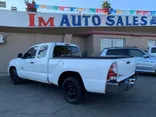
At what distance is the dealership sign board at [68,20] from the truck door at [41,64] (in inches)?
253

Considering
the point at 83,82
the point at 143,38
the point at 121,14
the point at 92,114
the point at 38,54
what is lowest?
the point at 92,114

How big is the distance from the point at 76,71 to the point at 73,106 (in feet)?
3.41

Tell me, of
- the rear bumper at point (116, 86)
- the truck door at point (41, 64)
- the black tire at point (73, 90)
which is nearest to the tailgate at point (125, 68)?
the rear bumper at point (116, 86)

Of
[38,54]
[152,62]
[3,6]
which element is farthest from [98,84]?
[3,6]

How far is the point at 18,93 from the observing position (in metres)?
7.94

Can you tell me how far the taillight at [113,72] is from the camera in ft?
17.7

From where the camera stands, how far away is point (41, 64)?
753 cm

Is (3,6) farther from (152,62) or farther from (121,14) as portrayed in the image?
(152,62)

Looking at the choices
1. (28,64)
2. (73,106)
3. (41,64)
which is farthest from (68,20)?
(73,106)

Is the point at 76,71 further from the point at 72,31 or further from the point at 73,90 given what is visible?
the point at 72,31

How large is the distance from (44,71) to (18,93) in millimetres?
1489

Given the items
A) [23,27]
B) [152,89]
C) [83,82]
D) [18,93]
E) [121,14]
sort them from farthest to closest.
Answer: [121,14], [23,27], [152,89], [18,93], [83,82]

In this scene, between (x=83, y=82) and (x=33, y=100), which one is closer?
(x=83, y=82)

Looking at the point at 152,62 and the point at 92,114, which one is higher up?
the point at 152,62
